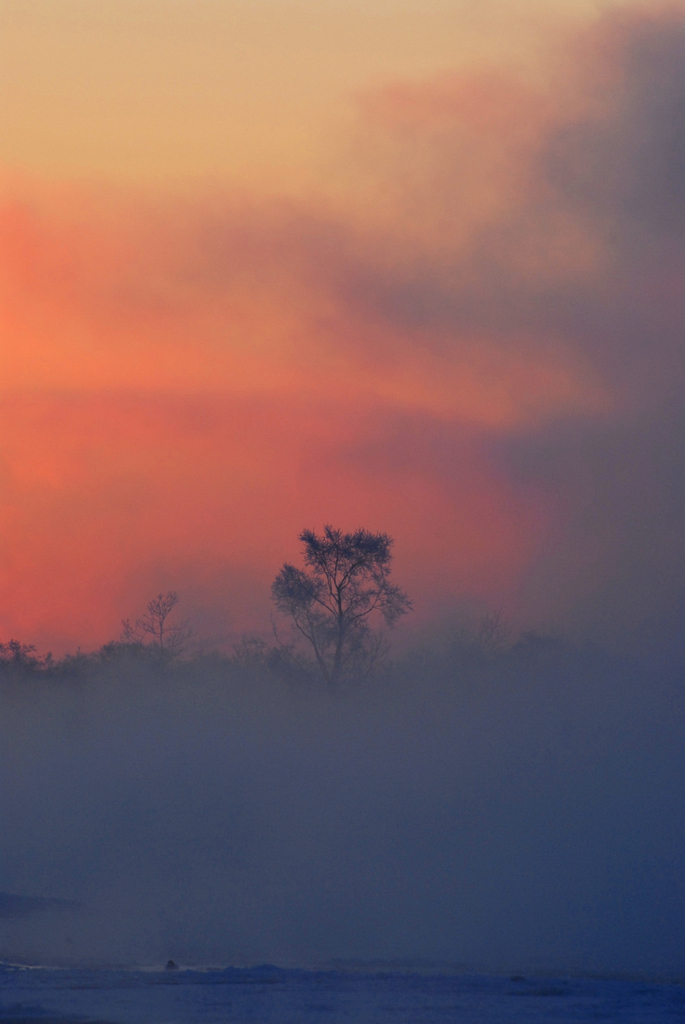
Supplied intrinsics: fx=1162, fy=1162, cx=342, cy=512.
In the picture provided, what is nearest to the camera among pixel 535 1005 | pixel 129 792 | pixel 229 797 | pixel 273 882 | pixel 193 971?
pixel 535 1005

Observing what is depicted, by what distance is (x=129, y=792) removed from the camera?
5791cm

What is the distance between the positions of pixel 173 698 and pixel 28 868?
25906 millimetres

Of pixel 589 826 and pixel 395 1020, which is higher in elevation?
pixel 589 826

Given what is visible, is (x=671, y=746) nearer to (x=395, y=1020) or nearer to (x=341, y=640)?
(x=341, y=640)

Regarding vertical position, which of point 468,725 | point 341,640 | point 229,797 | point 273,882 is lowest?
point 273,882

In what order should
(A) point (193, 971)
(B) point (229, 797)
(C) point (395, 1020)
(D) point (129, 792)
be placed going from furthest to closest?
(D) point (129, 792) → (B) point (229, 797) → (A) point (193, 971) → (C) point (395, 1020)

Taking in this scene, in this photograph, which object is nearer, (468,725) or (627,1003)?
(627,1003)

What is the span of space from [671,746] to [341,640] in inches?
687

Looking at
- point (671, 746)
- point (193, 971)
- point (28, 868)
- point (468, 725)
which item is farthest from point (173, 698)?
point (193, 971)

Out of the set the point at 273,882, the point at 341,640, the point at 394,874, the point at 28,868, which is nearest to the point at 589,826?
the point at 394,874

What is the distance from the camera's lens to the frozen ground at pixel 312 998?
19188 mm

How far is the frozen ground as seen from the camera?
63.0 ft

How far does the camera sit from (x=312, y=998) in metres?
20.6

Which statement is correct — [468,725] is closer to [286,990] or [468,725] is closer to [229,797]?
[229,797]
